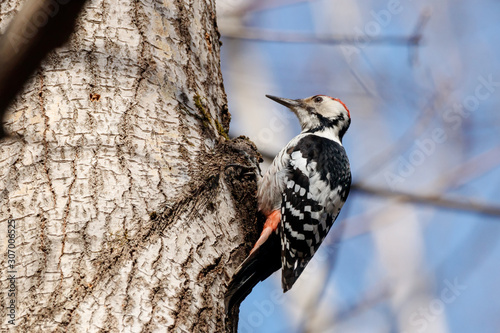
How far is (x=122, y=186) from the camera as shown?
2.07 m

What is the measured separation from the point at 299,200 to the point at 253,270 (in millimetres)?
1103

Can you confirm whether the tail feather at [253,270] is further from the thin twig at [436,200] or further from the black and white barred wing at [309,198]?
the thin twig at [436,200]

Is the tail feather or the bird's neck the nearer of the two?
the tail feather

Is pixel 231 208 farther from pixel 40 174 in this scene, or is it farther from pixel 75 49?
pixel 75 49

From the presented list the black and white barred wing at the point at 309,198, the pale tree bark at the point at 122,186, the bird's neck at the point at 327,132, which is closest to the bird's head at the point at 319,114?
the bird's neck at the point at 327,132

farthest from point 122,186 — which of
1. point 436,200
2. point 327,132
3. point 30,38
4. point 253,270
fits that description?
point 327,132

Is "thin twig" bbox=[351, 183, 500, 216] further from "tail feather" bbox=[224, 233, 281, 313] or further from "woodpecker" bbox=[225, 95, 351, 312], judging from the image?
"tail feather" bbox=[224, 233, 281, 313]

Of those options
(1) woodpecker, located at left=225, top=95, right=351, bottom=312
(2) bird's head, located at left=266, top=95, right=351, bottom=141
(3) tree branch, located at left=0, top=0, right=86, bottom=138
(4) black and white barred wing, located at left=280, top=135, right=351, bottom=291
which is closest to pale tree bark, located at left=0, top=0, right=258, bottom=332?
(1) woodpecker, located at left=225, top=95, right=351, bottom=312

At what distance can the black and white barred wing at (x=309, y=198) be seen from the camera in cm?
330

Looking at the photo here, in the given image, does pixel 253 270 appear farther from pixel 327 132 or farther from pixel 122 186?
pixel 327 132

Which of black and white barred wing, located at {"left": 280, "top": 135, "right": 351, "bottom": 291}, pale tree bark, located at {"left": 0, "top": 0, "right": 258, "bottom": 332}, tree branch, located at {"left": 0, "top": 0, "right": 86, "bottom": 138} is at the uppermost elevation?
tree branch, located at {"left": 0, "top": 0, "right": 86, "bottom": 138}

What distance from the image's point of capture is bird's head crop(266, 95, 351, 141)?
447 centimetres

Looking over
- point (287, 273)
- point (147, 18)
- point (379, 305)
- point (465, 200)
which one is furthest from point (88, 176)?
point (379, 305)

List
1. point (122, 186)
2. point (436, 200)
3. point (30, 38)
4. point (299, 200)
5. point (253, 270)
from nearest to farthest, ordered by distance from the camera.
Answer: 1. point (30, 38)
2. point (122, 186)
3. point (253, 270)
4. point (299, 200)
5. point (436, 200)
